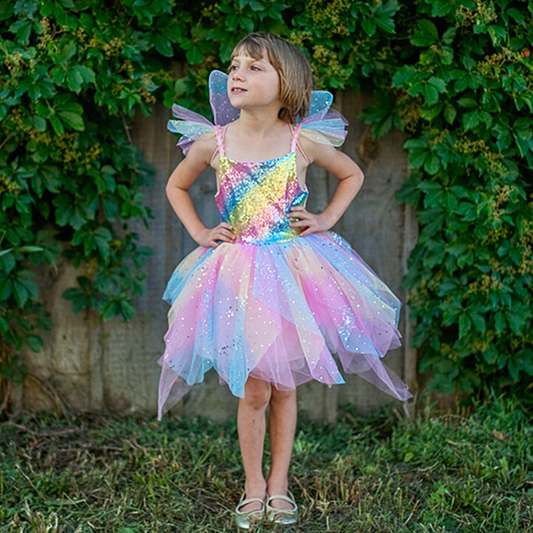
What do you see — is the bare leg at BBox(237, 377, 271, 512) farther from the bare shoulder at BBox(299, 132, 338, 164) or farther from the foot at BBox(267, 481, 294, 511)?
the bare shoulder at BBox(299, 132, 338, 164)

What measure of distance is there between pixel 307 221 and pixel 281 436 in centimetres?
76

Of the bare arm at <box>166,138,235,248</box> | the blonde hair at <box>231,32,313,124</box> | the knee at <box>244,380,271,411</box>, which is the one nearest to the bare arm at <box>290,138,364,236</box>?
the blonde hair at <box>231,32,313,124</box>

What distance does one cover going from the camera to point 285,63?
7.80ft

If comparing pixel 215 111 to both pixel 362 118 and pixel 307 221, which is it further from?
pixel 362 118

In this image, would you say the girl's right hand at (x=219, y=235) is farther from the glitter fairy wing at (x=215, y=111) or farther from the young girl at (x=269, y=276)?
the glitter fairy wing at (x=215, y=111)

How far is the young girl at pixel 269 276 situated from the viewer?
231cm

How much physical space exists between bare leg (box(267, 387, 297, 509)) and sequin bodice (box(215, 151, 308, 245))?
1.84ft

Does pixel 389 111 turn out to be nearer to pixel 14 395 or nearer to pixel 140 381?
pixel 140 381

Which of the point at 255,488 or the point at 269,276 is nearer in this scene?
the point at 269,276

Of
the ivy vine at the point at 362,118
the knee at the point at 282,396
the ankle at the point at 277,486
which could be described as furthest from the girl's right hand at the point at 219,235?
the ankle at the point at 277,486

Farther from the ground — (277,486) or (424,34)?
(424,34)

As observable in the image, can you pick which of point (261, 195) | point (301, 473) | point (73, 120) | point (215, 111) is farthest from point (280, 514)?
point (73, 120)

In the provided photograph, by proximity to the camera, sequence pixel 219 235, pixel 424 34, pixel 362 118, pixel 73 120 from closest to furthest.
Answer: pixel 219 235 < pixel 73 120 < pixel 424 34 < pixel 362 118

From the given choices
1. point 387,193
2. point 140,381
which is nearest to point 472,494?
point 387,193
